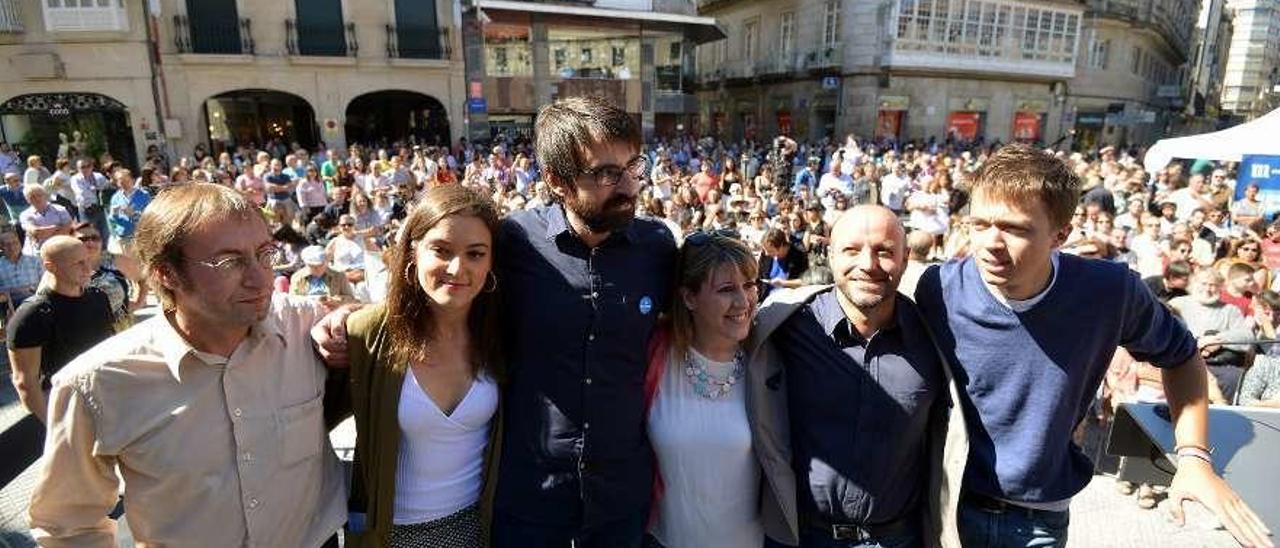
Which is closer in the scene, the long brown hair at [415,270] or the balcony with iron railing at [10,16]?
the long brown hair at [415,270]

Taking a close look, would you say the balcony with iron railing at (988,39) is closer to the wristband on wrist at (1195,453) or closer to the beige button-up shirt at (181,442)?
the wristband on wrist at (1195,453)

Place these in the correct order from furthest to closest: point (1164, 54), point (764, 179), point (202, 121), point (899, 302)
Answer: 1. point (1164, 54)
2. point (202, 121)
3. point (764, 179)
4. point (899, 302)

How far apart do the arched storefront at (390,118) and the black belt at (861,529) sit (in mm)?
22981

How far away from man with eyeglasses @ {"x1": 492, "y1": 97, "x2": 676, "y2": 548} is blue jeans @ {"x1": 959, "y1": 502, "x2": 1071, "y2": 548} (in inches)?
41.6

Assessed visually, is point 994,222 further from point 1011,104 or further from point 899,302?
point 1011,104

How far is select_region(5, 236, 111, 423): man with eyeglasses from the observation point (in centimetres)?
337

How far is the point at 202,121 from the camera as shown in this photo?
18750 mm

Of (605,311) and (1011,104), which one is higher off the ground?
(1011,104)

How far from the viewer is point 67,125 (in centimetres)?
1805

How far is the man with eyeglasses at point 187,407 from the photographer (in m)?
1.54

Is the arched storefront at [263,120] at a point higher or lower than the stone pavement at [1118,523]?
higher

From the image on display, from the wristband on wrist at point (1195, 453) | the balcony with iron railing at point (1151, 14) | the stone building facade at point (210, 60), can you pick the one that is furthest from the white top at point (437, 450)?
the balcony with iron railing at point (1151, 14)

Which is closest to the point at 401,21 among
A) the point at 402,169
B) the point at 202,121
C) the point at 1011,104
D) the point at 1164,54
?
the point at 202,121

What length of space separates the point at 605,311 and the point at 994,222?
3.80 ft
